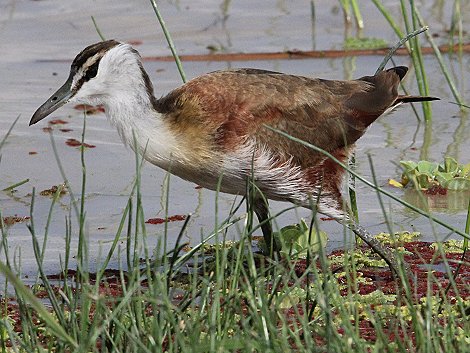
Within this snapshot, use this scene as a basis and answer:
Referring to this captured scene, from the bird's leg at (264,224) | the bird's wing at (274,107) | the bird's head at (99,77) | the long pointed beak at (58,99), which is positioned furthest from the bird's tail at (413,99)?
the long pointed beak at (58,99)

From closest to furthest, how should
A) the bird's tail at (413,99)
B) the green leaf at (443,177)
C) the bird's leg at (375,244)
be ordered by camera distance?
1. the bird's leg at (375,244)
2. the bird's tail at (413,99)
3. the green leaf at (443,177)

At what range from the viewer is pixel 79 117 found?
8.30 meters

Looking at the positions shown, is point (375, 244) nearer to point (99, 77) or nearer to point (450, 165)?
point (450, 165)

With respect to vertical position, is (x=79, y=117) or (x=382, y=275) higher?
(x=79, y=117)

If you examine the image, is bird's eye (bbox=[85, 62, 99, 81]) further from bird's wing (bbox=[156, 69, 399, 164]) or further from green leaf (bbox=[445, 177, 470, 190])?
green leaf (bbox=[445, 177, 470, 190])

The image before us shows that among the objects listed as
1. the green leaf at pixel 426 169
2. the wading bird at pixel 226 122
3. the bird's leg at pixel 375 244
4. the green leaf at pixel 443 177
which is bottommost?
the bird's leg at pixel 375 244

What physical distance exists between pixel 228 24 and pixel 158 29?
2.13ft

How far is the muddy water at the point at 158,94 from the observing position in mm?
6414

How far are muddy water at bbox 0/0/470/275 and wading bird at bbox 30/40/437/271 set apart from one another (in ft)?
0.90

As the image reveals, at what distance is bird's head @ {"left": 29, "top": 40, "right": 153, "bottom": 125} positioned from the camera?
561 cm

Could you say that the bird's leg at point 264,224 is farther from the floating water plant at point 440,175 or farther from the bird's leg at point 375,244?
the floating water plant at point 440,175

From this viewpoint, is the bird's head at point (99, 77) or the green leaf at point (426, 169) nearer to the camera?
the bird's head at point (99, 77)

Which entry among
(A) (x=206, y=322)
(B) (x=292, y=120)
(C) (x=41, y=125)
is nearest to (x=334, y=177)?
(B) (x=292, y=120)

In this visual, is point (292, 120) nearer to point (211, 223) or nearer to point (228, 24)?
point (211, 223)
